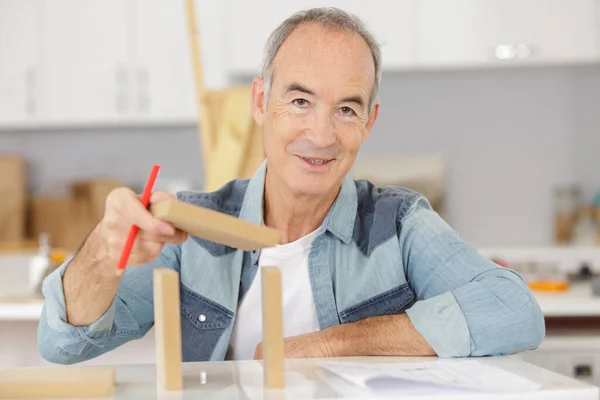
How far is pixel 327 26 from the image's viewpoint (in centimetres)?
154

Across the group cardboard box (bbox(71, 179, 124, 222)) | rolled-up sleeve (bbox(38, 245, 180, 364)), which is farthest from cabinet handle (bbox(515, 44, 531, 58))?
rolled-up sleeve (bbox(38, 245, 180, 364))

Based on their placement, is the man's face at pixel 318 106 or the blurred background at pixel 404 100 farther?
the blurred background at pixel 404 100

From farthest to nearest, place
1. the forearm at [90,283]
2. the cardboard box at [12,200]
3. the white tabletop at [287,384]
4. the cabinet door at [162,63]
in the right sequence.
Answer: the cardboard box at [12,200] → the cabinet door at [162,63] → the forearm at [90,283] → the white tabletop at [287,384]

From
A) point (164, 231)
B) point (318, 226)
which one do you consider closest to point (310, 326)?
point (318, 226)

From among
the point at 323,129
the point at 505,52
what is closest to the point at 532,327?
the point at 323,129

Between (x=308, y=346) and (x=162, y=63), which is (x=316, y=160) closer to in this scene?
(x=308, y=346)

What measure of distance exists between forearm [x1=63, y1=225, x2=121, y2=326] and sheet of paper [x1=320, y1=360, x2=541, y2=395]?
1.15ft

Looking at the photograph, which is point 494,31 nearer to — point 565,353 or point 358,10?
point 358,10

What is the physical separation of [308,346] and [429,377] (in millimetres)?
314

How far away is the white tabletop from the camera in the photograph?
0.97 meters

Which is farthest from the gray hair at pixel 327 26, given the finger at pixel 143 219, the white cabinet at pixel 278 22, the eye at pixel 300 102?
the white cabinet at pixel 278 22

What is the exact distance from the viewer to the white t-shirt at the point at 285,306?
60.8 inches

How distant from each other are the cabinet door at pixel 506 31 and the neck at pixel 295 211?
255cm

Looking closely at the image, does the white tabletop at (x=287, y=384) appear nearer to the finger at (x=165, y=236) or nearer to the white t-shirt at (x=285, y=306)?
the finger at (x=165, y=236)
